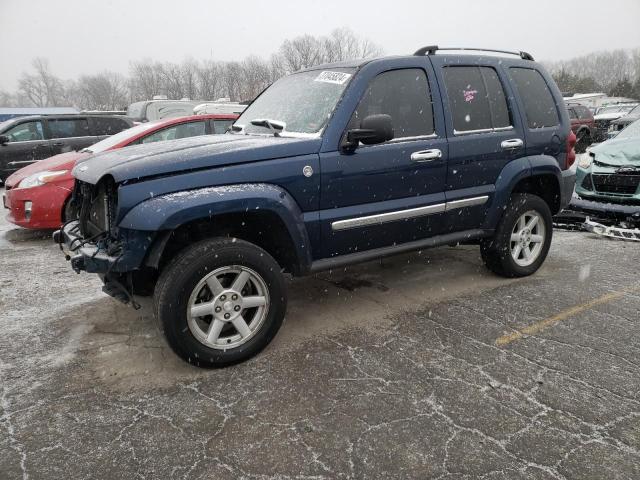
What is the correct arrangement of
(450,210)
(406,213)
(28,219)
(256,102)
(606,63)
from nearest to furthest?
(406,213) → (450,210) → (256,102) → (28,219) → (606,63)

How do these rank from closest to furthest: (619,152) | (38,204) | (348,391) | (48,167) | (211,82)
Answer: (348,391) → (38,204) → (48,167) → (619,152) → (211,82)

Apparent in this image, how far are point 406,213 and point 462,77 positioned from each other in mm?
1290

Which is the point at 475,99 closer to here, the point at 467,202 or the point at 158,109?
the point at 467,202

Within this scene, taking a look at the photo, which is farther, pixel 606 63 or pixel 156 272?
pixel 606 63

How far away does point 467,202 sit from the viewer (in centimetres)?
391

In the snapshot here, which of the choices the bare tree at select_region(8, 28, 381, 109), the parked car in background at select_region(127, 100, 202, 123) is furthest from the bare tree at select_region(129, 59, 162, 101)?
the parked car in background at select_region(127, 100, 202, 123)

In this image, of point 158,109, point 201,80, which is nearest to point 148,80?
point 201,80

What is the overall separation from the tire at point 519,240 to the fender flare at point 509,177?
0.42ft

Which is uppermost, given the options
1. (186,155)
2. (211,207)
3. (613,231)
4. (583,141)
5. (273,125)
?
(273,125)

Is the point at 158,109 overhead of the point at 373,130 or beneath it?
overhead

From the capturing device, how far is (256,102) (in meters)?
4.41

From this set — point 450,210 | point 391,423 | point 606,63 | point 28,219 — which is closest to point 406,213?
point 450,210

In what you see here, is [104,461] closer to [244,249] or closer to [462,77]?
[244,249]

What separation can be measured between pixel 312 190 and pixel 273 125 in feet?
2.36
